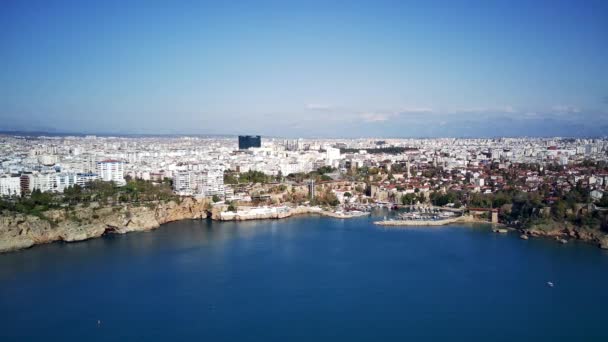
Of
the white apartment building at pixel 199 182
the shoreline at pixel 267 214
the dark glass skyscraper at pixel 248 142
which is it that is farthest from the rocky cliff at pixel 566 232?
the dark glass skyscraper at pixel 248 142

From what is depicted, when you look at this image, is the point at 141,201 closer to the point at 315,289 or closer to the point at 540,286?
the point at 315,289

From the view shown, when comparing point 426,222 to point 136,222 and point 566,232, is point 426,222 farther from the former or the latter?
point 136,222

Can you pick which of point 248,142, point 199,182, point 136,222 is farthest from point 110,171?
point 248,142

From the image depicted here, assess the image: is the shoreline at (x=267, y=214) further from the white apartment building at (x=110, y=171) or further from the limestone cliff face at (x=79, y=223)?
the white apartment building at (x=110, y=171)

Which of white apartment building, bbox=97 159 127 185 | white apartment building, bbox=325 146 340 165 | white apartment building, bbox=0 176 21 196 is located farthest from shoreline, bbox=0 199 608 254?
white apartment building, bbox=325 146 340 165

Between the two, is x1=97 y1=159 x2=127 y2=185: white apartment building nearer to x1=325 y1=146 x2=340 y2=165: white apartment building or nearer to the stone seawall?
the stone seawall

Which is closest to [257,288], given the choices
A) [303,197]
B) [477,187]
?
[303,197]
